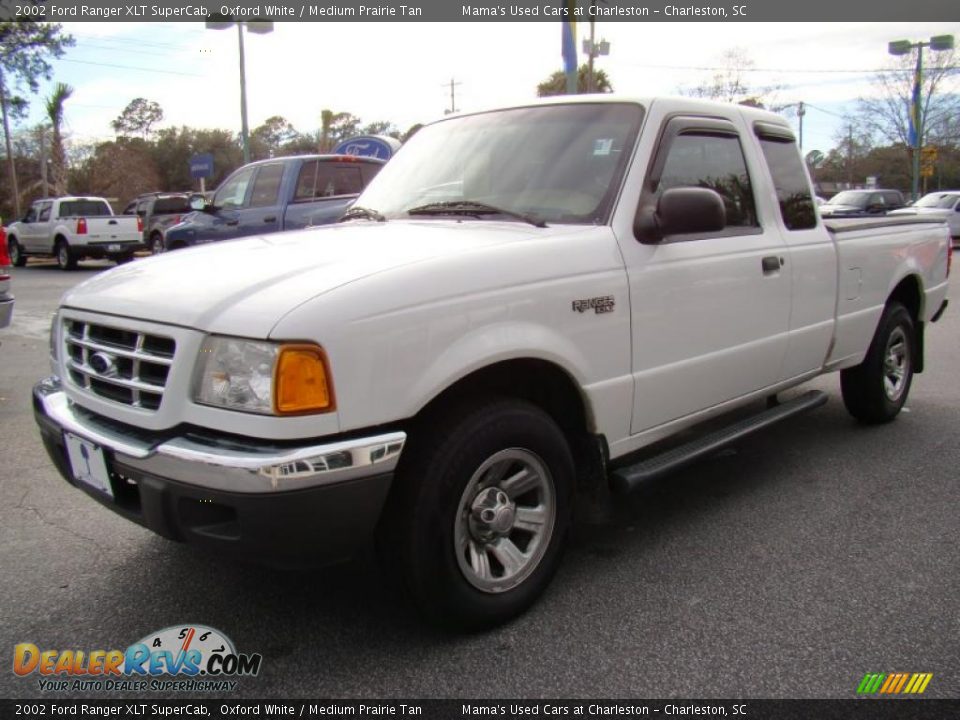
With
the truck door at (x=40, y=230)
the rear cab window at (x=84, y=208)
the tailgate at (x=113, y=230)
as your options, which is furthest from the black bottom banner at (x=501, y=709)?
the truck door at (x=40, y=230)

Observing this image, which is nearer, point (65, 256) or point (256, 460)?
point (256, 460)

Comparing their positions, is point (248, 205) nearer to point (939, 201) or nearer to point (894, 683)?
point (894, 683)

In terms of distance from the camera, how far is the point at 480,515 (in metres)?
2.68

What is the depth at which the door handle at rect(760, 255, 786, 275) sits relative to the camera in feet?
12.4

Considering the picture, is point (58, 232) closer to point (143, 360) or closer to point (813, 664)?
point (143, 360)

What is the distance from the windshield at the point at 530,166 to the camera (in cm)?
326

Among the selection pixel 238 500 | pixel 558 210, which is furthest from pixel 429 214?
pixel 238 500

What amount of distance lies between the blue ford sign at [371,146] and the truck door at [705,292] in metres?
11.4

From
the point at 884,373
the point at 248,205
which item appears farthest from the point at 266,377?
the point at 248,205

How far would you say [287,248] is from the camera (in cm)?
301

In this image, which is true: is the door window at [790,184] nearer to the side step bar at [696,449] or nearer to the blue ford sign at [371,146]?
the side step bar at [696,449]

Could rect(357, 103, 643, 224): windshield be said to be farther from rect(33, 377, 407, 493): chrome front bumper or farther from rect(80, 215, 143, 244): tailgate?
rect(80, 215, 143, 244): tailgate

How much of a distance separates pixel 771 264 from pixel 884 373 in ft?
6.18

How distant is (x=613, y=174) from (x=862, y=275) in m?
2.20
